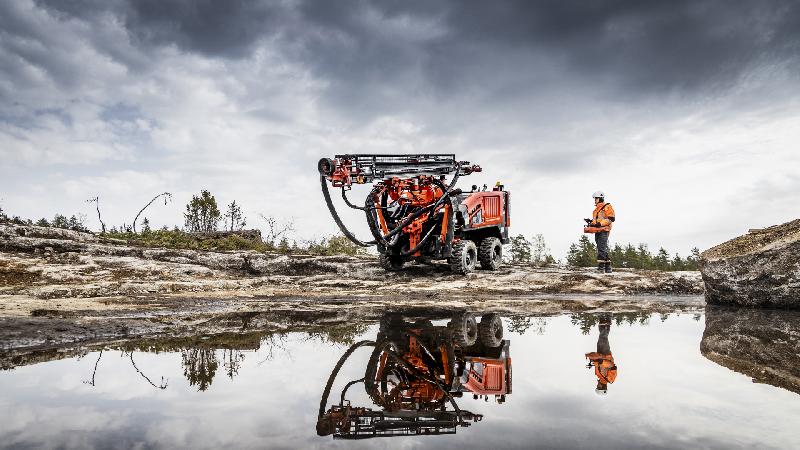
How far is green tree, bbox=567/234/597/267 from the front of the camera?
37469 mm

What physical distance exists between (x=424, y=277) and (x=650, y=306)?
5853 millimetres

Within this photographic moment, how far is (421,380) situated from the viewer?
3186mm

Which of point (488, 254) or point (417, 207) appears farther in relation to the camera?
point (488, 254)

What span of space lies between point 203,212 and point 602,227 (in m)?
26.3

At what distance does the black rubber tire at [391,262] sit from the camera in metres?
13.6

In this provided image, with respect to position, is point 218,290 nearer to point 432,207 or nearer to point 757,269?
point 432,207

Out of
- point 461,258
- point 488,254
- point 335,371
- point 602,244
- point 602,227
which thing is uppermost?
point 602,227

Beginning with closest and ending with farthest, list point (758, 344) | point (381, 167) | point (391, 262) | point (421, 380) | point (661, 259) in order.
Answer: point (421, 380) < point (758, 344) < point (381, 167) < point (391, 262) < point (661, 259)

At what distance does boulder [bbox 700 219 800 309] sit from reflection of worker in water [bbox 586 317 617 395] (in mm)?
4783

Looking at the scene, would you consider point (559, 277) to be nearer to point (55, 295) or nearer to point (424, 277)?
point (424, 277)

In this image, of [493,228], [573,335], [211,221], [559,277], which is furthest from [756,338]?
[211,221]

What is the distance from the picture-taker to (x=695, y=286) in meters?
11.3

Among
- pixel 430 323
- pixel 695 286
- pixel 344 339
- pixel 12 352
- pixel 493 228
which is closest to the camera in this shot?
pixel 12 352

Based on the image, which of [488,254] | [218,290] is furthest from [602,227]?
[218,290]
